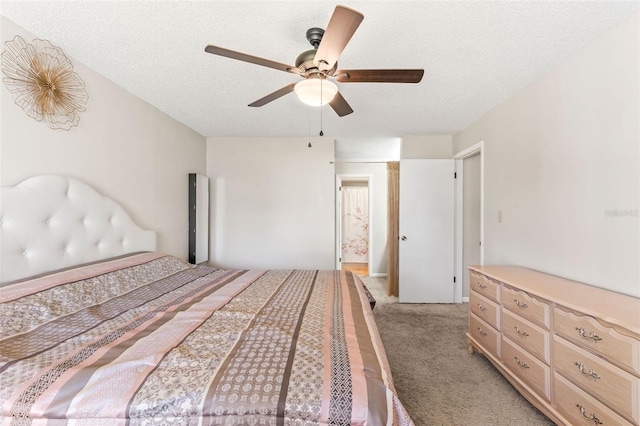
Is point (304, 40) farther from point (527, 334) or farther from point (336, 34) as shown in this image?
point (527, 334)

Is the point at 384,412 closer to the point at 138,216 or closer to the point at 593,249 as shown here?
the point at 593,249

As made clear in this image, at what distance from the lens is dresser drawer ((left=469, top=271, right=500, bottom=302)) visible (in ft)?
6.41

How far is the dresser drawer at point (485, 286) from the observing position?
195 cm

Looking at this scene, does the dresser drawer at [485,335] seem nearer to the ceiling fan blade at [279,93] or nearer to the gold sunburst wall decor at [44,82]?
the ceiling fan blade at [279,93]

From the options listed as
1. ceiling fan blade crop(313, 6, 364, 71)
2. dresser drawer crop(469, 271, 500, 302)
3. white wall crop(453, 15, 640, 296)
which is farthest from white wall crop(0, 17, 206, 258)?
white wall crop(453, 15, 640, 296)

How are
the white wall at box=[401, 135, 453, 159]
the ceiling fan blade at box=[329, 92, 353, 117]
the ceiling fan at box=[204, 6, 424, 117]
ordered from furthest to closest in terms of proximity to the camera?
the white wall at box=[401, 135, 453, 159]
the ceiling fan blade at box=[329, 92, 353, 117]
the ceiling fan at box=[204, 6, 424, 117]

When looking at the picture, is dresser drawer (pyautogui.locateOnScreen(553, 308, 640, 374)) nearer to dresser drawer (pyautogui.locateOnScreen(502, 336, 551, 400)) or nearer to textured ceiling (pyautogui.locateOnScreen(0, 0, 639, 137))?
dresser drawer (pyautogui.locateOnScreen(502, 336, 551, 400))

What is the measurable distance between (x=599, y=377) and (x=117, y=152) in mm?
3340

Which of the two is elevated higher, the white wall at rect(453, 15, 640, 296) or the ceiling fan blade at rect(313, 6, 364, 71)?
the ceiling fan blade at rect(313, 6, 364, 71)

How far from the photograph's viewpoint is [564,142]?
5.96ft

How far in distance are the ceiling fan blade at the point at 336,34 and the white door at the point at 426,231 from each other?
99.3 inches

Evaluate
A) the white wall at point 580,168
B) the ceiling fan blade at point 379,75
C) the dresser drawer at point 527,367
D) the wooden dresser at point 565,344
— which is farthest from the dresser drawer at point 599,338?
the ceiling fan blade at point 379,75

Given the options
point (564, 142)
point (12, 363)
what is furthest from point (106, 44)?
point (564, 142)

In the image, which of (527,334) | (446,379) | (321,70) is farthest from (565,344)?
(321,70)
